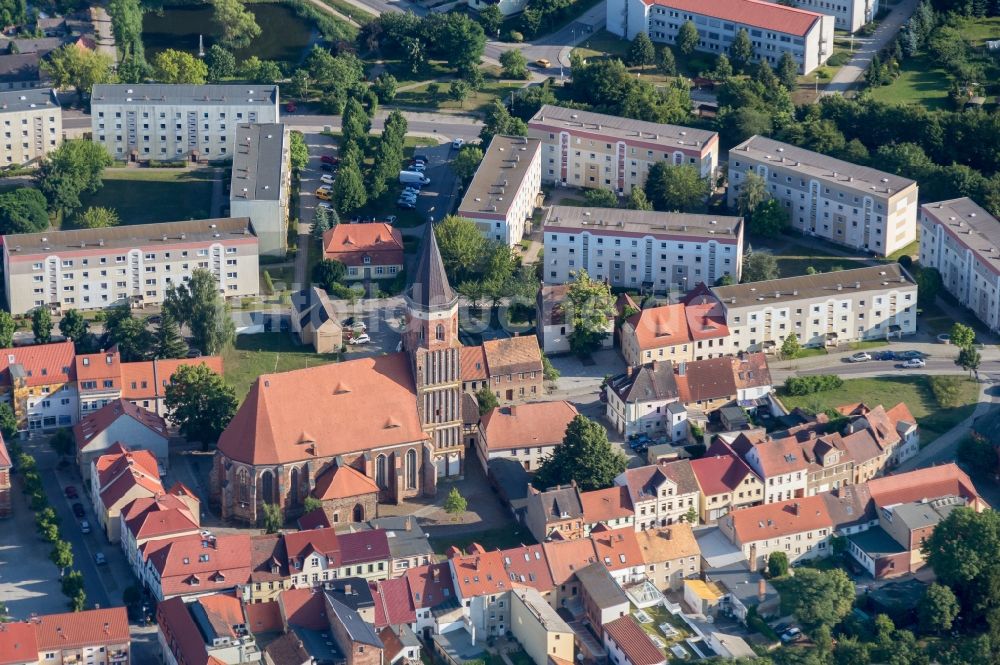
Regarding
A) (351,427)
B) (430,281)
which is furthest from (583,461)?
Answer: (430,281)

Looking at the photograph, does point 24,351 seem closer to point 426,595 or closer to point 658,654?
point 426,595

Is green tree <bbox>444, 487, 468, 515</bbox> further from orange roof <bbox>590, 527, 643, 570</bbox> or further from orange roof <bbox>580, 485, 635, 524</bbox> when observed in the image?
orange roof <bbox>590, 527, 643, 570</bbox>

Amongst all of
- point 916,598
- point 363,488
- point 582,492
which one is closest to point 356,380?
point 363,488

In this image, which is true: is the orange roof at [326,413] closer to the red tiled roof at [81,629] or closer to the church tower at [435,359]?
the church tower at [435,359]

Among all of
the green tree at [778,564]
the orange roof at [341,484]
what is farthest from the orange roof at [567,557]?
the orange roof at [341,484]

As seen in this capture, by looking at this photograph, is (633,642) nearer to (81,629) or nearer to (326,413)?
(326,413)

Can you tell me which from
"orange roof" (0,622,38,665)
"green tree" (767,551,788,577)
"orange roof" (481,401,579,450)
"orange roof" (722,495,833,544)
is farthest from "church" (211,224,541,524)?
"green tree" (767,551,788,577)
